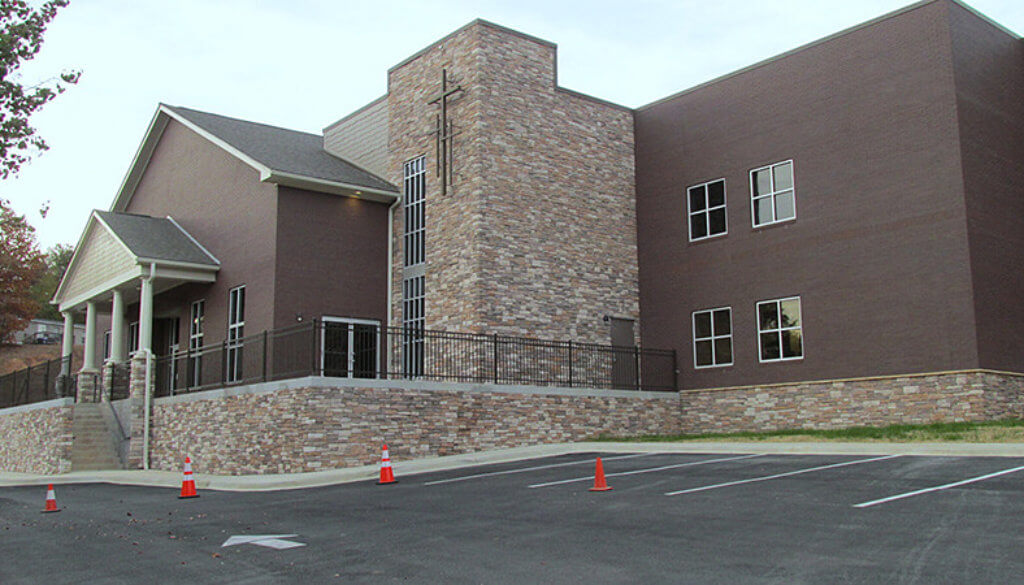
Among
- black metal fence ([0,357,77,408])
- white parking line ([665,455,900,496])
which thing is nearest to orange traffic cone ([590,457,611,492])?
white parking line ([665,455,900,496])

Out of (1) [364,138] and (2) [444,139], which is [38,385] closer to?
(1) [364,138]

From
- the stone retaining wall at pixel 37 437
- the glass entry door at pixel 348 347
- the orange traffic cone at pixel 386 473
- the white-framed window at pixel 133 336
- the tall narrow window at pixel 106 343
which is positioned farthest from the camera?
the tall narrow window at pixel 106 343

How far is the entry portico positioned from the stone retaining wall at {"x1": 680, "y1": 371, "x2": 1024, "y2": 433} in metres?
14.2

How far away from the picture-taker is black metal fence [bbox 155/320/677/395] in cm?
2259

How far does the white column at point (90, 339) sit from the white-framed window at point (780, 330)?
61.4ft

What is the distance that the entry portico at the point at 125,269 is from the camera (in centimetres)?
2588

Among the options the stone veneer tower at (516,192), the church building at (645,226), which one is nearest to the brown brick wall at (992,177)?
the church building at (645,226)

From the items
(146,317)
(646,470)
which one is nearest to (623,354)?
(646,470)

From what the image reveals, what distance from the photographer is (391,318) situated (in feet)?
86.7

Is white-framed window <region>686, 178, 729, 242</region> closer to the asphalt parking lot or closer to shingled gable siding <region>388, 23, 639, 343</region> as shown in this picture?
shingled gable siding <region>388, 23, 639, 343</region>

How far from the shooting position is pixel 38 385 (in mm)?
31031

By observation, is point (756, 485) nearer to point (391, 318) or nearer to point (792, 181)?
point (792, 181)

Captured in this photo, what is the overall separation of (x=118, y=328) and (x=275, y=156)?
7.27 meters

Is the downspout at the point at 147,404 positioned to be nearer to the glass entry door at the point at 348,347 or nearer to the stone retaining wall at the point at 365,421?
the stone retaining wall at the point at 365,421
